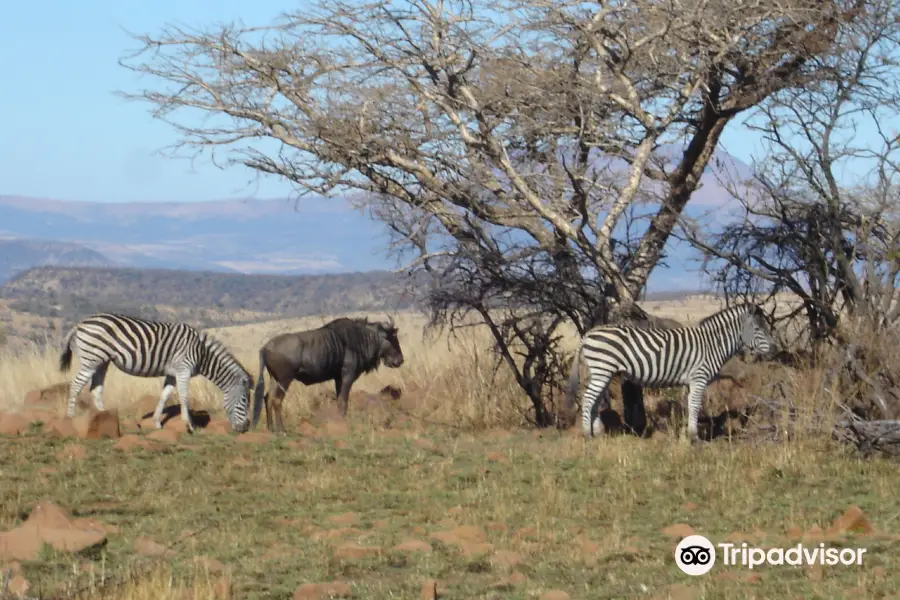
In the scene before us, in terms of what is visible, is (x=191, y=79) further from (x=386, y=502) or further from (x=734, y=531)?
(x=734, y=531)

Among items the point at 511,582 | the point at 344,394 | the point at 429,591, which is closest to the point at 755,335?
the point at 344,394

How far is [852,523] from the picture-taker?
855 cm

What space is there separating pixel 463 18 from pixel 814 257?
15.6ft

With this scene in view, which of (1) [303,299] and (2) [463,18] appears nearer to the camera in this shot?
(2) [463,18]

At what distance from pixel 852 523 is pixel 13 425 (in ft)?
27.6

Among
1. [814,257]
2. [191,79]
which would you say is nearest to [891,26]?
[814,257]

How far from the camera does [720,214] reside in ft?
54.1

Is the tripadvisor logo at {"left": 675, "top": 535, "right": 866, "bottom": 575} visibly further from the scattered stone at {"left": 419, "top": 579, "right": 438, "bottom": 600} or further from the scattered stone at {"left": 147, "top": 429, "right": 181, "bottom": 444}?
the scattered stone at {"left": 147, "top": 429, "right": 181, "bottom": 444}

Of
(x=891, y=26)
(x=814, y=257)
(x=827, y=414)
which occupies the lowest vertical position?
(x=827, y=414)

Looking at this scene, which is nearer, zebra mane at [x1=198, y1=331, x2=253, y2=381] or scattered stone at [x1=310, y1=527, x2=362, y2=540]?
scattered stone at [x1=310, y1=527, x2=362, y2=540]

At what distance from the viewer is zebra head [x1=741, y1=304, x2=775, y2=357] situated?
45.9 ft

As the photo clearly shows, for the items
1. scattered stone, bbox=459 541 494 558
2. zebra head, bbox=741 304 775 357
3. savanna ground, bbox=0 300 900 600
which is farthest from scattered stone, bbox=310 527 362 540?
zebra head, bbox=741 304 775 357

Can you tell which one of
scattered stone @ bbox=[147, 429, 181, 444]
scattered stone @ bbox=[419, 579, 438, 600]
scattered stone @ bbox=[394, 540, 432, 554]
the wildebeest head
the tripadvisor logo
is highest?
the wildebeest head

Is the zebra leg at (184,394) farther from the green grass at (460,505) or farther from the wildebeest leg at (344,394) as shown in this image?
the wildebeest leg at (344,394)
